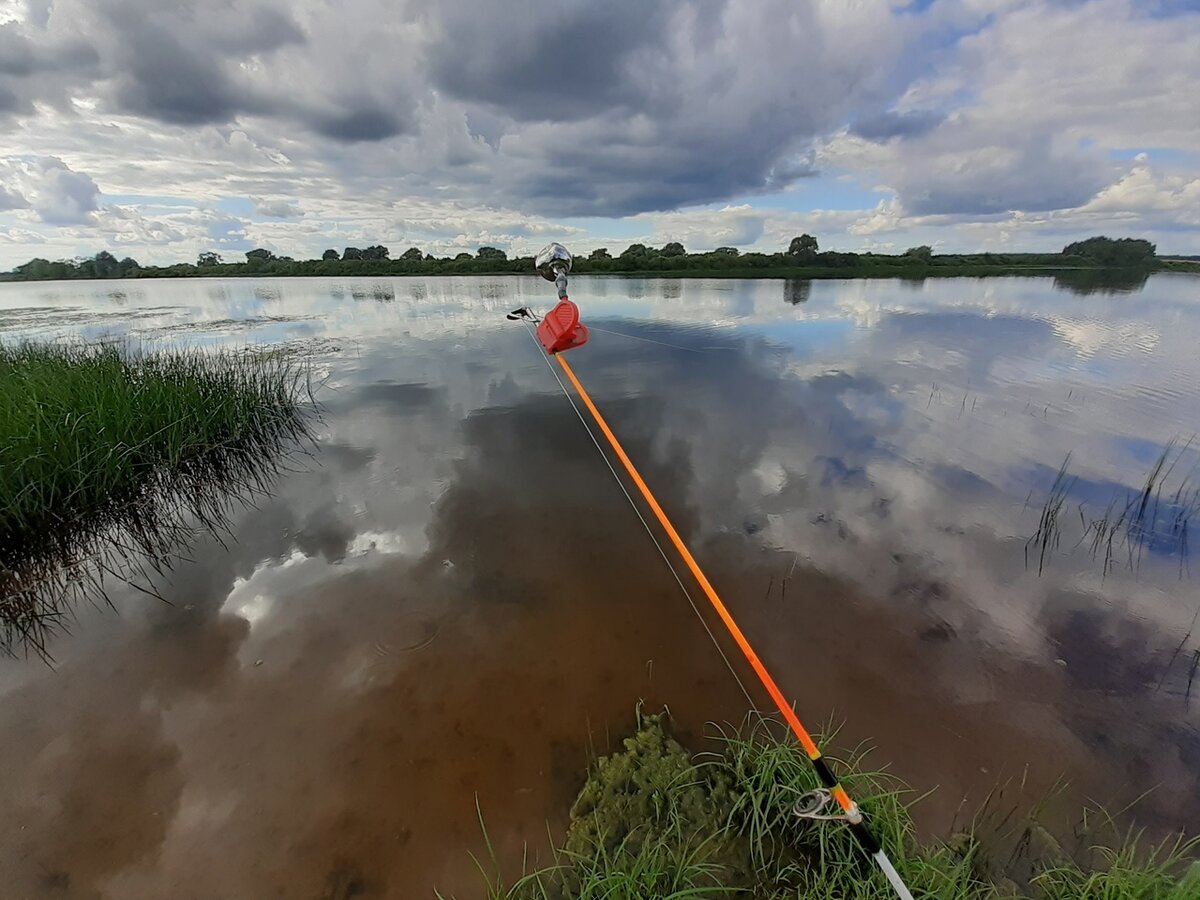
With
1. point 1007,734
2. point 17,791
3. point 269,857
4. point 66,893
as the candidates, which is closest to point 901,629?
point 1007,734

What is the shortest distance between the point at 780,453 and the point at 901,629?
353 cm

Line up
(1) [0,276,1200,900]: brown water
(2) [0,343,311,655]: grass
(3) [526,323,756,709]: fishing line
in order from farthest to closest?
(2) [0,343,311,655]: grass
(3) [526,323,756,709]: fishing line
(1) [0,276,1200,900]: brown water

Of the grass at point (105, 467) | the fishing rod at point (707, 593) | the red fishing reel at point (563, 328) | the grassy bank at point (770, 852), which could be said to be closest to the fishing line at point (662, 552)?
the fishing rod at point (707, 593)

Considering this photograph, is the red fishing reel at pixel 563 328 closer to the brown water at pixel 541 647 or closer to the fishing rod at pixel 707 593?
the fishing rod at pixel 707 593

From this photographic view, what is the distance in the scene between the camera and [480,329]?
17.2 meters

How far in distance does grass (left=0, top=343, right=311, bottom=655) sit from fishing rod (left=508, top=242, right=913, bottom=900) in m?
4.25

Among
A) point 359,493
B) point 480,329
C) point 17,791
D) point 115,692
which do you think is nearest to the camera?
point 17,791

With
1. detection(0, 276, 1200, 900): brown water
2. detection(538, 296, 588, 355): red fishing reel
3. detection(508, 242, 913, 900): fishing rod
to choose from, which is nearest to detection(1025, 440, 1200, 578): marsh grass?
detection(0, 276, 1200, 900): brown water

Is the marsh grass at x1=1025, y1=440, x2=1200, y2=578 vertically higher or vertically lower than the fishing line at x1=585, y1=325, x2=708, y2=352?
lower

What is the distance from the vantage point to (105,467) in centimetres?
544

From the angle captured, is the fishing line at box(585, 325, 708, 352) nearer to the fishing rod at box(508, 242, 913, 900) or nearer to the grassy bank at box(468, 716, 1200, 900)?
the fishing rod at box(508, 242, 913, 900)

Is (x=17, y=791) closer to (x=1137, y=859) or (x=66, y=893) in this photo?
(x=66, y=893)

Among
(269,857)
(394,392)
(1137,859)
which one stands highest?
(394,392)

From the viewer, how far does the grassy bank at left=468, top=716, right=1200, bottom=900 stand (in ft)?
6.30
